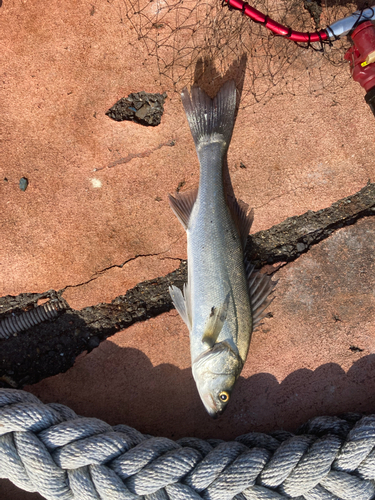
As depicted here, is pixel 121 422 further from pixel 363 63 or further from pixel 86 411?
pixel 363 63

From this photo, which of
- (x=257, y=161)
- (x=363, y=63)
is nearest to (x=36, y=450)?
(x=257, y=161)

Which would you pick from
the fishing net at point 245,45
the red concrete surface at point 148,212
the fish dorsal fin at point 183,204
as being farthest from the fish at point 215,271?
the fishing net at point 245,45

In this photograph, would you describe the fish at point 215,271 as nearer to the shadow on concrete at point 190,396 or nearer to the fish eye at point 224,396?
the fish eye at point 224,396

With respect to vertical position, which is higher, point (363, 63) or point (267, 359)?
point (363, 63)

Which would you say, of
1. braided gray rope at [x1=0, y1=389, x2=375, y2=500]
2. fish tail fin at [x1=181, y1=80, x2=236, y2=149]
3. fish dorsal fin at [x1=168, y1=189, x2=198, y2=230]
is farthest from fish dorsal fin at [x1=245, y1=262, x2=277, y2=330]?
fish tail fin at [x1=181, y1=80, x2=236, y2=149]

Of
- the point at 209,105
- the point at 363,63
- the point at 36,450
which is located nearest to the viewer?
the point at 36,450

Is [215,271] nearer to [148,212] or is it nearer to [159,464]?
[148,212]

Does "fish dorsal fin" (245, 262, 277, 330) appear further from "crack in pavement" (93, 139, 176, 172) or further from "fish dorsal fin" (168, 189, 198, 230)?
"crack in pavement" (93, 139, 176, 172)
